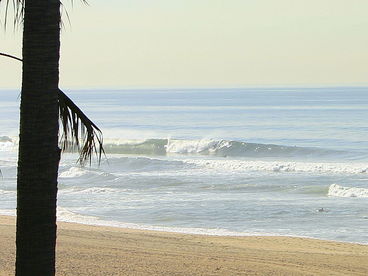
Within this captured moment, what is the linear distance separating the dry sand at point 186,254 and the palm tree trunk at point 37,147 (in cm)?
592

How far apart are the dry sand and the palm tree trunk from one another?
5.92 m

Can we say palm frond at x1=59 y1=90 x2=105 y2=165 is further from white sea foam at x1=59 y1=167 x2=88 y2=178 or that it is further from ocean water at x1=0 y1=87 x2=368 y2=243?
white sea foam at x1=59 y1=167 x2=88 y2=178

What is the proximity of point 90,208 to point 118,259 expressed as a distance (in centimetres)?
1052

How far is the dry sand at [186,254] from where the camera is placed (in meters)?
12.4

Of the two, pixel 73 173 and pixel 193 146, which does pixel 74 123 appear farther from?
pixel 193 146

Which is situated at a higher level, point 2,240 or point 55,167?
point 55,167

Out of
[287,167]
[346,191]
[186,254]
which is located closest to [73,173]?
[287,167]

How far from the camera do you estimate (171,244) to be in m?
16.0

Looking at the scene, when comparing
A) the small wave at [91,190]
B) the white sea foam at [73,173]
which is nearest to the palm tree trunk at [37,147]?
the small wave at [91,190]

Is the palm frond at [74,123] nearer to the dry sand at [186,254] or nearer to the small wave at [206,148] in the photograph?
the dry sand at [186,254]

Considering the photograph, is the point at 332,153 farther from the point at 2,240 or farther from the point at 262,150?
the point at 2,240

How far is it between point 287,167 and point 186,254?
23353mm

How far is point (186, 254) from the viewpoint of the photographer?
46.7 ft

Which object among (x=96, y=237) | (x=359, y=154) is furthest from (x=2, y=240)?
(x=359, y=154)
